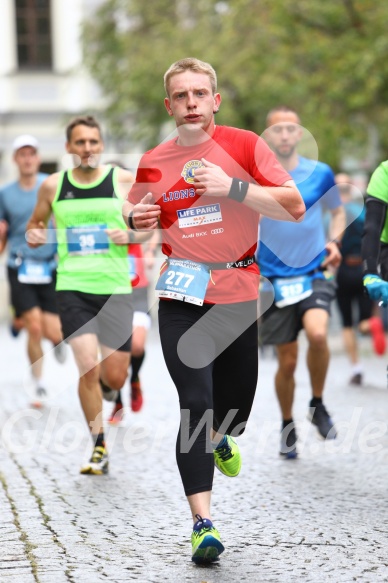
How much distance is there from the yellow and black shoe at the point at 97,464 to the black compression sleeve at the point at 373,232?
6.73ft

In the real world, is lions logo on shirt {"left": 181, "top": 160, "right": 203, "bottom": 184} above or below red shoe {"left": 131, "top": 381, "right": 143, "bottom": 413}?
above

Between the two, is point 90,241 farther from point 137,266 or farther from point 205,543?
point 205,543

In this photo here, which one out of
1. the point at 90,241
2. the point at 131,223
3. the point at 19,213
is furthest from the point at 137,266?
the point at 131,223

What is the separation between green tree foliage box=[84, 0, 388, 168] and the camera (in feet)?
57.5

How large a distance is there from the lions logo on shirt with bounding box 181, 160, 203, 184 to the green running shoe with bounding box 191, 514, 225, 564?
1.36m

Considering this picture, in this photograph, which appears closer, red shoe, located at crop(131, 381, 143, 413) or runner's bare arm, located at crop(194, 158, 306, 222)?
runner's bare arm, located at crop(194, 158, 306, 222)

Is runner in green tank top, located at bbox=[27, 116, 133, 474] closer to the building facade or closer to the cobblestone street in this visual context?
the cobblestone street

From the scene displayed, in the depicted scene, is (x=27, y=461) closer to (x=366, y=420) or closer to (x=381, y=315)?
(x=366, y=420)

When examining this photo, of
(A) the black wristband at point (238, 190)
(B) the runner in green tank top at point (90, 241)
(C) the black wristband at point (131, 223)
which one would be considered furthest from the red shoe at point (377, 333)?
(A) the black wristband at point (238, 190)

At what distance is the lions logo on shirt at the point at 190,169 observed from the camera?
18.1ft

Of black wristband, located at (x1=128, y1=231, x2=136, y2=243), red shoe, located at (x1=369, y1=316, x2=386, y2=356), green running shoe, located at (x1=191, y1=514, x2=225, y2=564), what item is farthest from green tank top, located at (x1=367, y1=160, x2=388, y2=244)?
red shoe, located at (x1=369, y1=316, x2=386, y2=356)

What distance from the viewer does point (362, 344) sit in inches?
738

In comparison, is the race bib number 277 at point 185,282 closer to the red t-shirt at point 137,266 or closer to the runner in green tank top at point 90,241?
the runner in green tank top at point 90,241

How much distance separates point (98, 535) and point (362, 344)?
43.5ft
